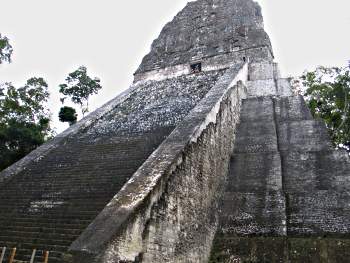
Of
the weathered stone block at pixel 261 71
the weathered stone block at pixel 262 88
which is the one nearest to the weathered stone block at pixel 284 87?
the weathered stone block at pixel 262 88

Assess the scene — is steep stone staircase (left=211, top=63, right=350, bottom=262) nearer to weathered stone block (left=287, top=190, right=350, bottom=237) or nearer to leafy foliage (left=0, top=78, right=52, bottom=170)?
weathered stone block (left=287, top=190, right=350, bottom=237)

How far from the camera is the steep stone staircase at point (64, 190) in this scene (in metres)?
6.10

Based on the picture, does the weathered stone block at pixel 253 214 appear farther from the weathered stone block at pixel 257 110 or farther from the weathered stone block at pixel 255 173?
the weathered stone block at pixel 257 110

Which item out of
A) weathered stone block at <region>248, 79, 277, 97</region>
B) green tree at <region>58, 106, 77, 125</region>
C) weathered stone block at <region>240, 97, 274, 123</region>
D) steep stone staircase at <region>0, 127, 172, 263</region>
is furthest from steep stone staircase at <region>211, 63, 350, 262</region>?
green tree at <region>58, 106, 77, 125</region>

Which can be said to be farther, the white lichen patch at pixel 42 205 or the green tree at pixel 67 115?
the green tree at pixel 67 115

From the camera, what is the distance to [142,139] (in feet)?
31.1

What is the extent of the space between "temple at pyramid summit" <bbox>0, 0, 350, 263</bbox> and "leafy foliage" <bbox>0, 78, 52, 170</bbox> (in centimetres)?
280

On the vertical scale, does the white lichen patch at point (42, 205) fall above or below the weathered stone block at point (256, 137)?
below

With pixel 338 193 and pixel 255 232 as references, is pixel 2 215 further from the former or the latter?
pixel 338 193

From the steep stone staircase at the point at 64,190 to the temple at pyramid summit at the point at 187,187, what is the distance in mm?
→ 28

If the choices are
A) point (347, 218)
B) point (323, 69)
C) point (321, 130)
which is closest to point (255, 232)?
point (347, 218)

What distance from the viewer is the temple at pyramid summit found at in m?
5.56

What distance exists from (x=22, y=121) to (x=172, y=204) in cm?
1043

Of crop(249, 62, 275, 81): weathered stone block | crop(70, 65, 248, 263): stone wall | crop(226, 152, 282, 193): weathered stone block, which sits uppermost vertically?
crop(249, 62, 275, 81): weathered stone block
